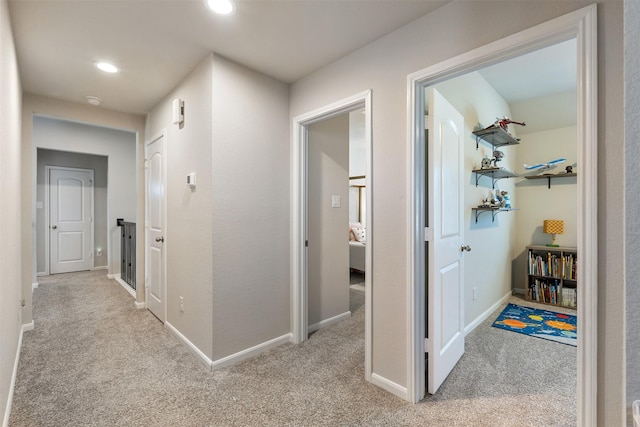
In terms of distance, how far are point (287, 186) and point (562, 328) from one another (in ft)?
10.1

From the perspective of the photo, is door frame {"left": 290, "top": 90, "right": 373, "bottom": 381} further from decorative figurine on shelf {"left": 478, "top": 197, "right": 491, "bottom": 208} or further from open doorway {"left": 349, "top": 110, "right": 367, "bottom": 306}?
decorative figurine on shelf {"left": 478, "top": 197, "right": 491, "bottom": 208}

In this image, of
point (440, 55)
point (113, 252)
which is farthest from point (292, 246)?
point (113, 252)

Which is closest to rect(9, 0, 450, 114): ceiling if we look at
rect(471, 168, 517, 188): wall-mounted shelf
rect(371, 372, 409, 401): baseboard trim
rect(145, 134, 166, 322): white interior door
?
rect(145, 134, 166, 322): white interior door

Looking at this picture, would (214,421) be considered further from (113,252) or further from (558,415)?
(113,252)

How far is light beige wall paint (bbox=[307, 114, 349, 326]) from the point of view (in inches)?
114

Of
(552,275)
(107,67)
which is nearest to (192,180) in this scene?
(107,67)

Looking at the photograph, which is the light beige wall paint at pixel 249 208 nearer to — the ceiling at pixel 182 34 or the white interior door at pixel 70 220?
the ceiling at pixel 182 34

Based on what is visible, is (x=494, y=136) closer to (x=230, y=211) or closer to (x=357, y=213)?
(x=230, y=211)

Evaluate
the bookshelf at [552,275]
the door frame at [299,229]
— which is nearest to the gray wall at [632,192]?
the door frame at [299,229]

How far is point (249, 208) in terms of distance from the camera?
2.39m

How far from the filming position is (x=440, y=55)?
1.68 m

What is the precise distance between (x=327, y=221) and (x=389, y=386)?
158 cm

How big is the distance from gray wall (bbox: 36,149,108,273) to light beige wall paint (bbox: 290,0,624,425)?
529cm

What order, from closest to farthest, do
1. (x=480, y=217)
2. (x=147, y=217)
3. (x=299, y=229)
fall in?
(x=299, y=229)
(x=480, y=217)
(x=147, y=217)
